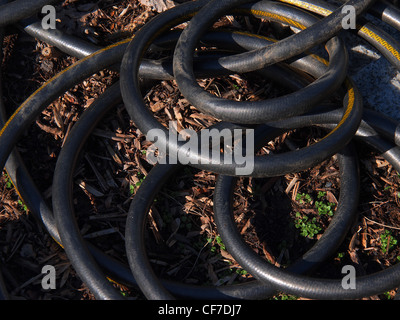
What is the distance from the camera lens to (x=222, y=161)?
2324 mm

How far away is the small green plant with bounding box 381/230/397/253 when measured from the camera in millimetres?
2873

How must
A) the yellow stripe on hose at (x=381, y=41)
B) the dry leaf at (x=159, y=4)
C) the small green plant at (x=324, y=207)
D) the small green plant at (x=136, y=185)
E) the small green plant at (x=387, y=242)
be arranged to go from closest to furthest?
1. the yellow stripe on hose at (x=381, y=41)
2. the small green plant at (x=387, y=242)
3. the small green plant at (x=324, y=207)
4. the small green plant at (x=136, y=185)
5. the dry leaf at (x=159, y=4)

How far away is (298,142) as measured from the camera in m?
3.13

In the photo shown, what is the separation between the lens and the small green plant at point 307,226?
294 cm

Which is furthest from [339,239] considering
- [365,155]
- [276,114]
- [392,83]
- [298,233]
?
[392,83]

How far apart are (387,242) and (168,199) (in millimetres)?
1403

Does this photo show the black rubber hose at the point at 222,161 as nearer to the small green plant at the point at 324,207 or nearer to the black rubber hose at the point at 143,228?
the black rubber hose at the point at 143,228

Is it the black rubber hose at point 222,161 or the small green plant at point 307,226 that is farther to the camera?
the small green plant at point 307,226

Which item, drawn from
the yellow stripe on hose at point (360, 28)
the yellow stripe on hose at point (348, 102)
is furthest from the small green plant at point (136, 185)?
the yellow stripe on hose at point (360, 28)

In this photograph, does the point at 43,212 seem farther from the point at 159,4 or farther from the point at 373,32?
the point at 373,32

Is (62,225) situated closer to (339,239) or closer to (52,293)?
(52,293)

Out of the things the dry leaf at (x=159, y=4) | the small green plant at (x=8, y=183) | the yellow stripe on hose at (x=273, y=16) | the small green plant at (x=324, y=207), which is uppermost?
the dry leaf at (x=159, y=4)

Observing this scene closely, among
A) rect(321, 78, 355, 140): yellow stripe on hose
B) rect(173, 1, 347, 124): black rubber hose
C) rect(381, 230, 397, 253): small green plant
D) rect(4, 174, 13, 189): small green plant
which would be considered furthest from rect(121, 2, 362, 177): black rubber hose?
A: rect(4, 174, 13, 189): small green plant

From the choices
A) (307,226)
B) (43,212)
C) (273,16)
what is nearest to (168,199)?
(43,212)
